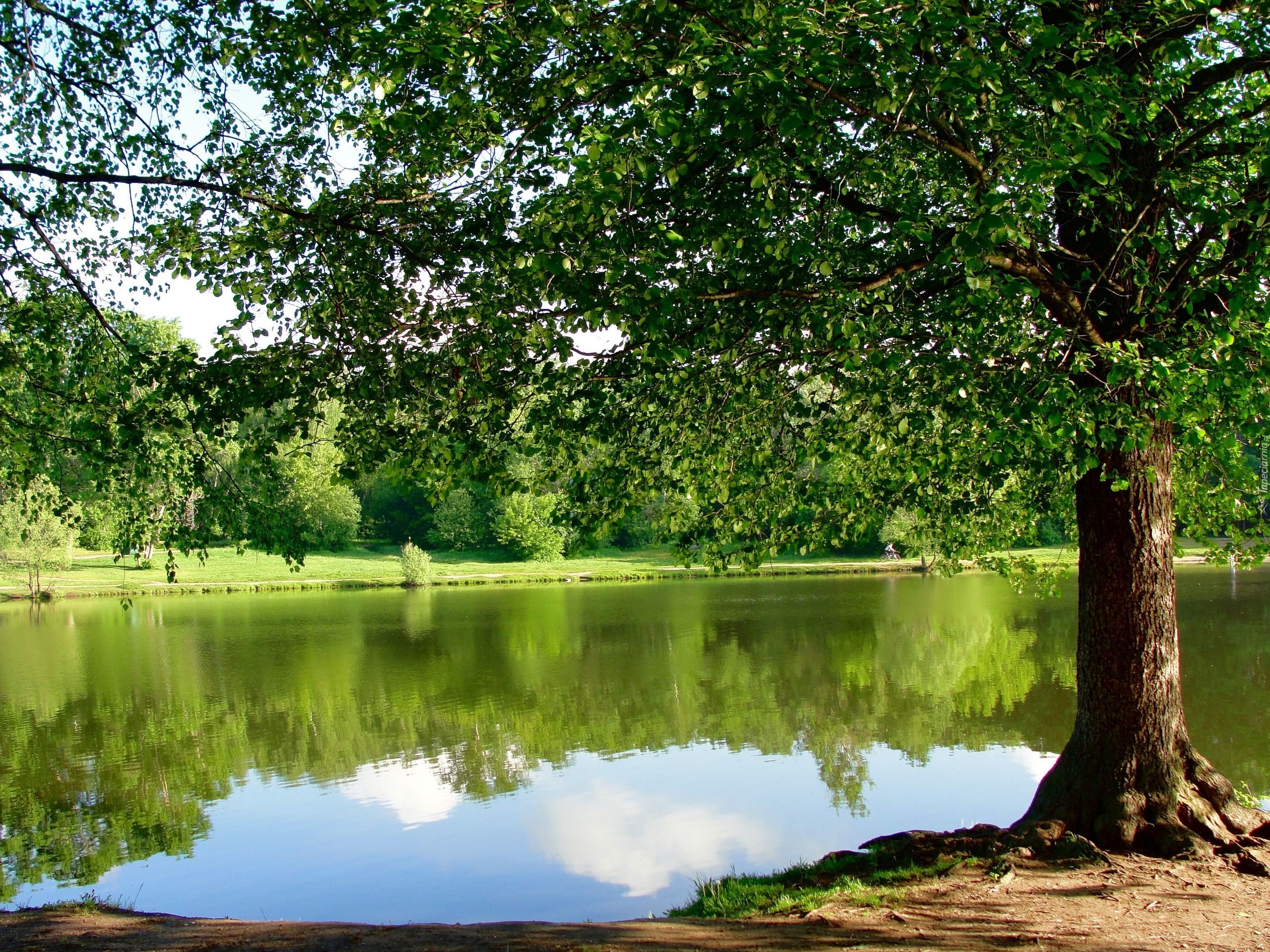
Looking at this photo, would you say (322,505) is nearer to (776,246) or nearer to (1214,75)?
(776,246)

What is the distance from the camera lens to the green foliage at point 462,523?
66.6 metres

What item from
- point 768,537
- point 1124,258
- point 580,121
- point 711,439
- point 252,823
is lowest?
point 252,823

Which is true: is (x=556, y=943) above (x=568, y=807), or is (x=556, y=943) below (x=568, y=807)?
above

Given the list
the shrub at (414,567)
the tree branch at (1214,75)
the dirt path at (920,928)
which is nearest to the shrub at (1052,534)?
the shrub at (414,567)

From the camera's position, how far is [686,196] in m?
7.25

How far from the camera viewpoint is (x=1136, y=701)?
7.69 meters

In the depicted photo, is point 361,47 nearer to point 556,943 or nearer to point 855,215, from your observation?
point 855,215

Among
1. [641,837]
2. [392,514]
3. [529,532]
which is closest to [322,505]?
[392,514]

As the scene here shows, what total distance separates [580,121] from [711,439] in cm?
299

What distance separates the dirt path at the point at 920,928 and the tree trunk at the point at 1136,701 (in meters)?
0.50

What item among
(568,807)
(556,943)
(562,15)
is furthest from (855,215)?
(568,807)

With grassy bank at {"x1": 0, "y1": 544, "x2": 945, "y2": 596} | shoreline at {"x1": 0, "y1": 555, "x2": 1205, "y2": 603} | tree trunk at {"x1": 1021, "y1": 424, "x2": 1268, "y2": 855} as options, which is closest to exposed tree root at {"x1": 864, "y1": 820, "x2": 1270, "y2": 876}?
tree trunk at {"x1": 1021, "y1": 424, "x2": 1268, "y2": 855}

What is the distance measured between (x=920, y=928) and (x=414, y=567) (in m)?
46.2

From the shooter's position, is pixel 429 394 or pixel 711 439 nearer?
pixel 429 394
